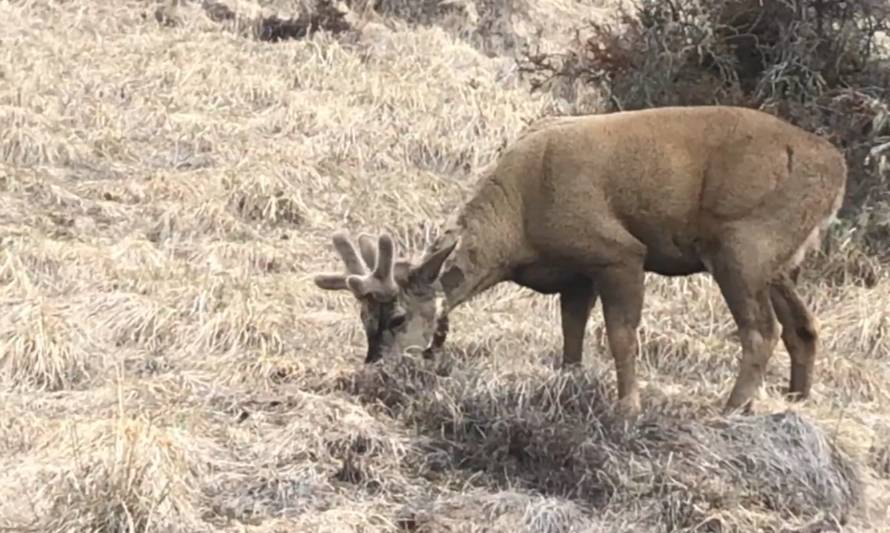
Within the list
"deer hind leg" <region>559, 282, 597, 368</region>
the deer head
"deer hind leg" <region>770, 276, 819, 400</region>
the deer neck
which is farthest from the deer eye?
"deer hind leg" <region>770, 276, 819, 400</region>

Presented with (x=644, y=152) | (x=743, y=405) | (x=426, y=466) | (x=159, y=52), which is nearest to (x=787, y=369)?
(x=743, y=405)

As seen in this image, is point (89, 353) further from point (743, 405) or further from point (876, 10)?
point (876, 10)

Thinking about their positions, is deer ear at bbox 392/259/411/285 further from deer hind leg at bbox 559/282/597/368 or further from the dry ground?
deer hind leg at bbox 559/282/597/368

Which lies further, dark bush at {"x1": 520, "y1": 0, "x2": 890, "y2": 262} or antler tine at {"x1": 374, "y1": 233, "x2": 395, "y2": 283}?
dark bush at {"x1": 520, "y1": 0, "x2": 890, "y2": 262}

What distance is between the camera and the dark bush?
10.9 metres

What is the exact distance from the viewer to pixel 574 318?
838 centimetres

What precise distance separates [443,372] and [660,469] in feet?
5.13

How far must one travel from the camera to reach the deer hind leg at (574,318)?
27.4 ft

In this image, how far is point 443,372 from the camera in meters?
7.83

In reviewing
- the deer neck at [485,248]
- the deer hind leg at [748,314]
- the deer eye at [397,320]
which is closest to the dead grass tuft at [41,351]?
the deer eye at [397,320]

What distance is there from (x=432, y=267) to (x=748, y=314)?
1.76m

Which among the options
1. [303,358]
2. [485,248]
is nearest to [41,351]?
[303,358]

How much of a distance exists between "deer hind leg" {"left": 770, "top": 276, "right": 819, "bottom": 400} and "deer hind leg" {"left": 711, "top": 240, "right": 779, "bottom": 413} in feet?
0.70

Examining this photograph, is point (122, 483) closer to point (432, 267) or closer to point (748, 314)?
point (432, 267)
